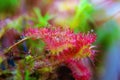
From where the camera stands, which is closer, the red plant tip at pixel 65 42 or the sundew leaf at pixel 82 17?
the red plant tip at pixel 65 42

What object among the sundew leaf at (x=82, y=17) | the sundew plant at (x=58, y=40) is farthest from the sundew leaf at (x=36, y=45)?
the sundew leaf at (x=82, y=17)

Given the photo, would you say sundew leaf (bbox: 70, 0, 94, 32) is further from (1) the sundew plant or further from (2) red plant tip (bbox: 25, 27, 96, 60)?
(2) red plant tip (bbox: 25, 27, 96, 60)

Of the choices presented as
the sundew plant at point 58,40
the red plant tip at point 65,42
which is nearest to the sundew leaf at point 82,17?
the sundew plant at point 58,40

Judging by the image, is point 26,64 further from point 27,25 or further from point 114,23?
point 114,23

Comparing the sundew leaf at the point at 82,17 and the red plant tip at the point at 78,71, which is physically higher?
the sundew leaf at the point at 82,17

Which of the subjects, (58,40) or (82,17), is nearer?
(58,40)

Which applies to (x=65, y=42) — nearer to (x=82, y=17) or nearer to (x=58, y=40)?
(x=58, y=40)

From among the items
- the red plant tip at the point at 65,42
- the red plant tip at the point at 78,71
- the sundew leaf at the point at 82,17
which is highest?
the sundew leaf at the point at 82,17

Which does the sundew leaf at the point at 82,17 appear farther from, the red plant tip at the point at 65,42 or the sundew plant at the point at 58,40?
the red plant tip at the point at 65,42

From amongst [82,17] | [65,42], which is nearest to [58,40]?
[65,42]
